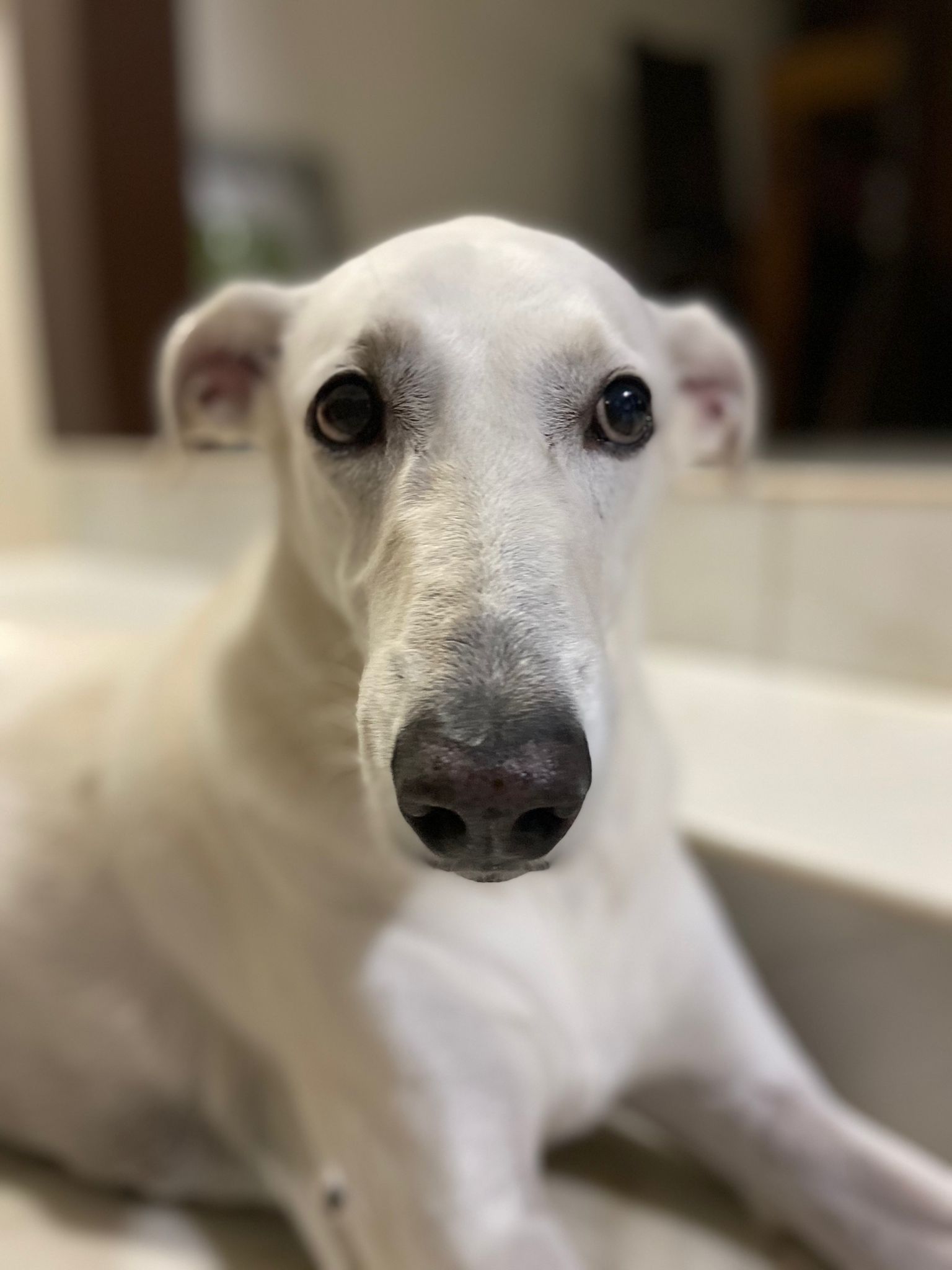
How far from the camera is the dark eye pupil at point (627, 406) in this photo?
53 centimetres

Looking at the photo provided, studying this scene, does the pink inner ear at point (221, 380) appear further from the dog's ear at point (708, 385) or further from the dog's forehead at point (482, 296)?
the dog's ear at point (708, 385)

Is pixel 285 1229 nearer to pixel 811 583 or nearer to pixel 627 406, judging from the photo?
pixel 627 406

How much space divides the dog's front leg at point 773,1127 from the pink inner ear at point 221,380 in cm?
49

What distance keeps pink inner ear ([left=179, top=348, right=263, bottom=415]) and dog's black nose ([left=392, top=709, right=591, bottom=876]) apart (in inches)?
14.6

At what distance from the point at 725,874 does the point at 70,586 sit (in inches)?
57.2

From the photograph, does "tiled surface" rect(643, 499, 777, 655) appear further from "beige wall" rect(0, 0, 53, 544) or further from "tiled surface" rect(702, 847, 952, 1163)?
"beige wall" rect(0, 0, 53, 544)

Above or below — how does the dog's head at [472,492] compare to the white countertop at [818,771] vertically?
above

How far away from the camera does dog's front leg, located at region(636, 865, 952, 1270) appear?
0.64 m

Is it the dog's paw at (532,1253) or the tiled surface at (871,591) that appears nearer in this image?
the dog's paw at (532,1253)

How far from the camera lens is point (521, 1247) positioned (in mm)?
566

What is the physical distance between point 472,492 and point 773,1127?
0.53 meters

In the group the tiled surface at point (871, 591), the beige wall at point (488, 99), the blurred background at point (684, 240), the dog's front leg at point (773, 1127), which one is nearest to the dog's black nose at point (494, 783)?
the dog's front leg at point (773, 1127)

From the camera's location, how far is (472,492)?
47cm

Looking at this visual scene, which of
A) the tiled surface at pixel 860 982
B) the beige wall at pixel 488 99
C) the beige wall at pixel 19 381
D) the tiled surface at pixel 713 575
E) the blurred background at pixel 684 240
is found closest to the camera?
the tiled surface at pixel 860 982
